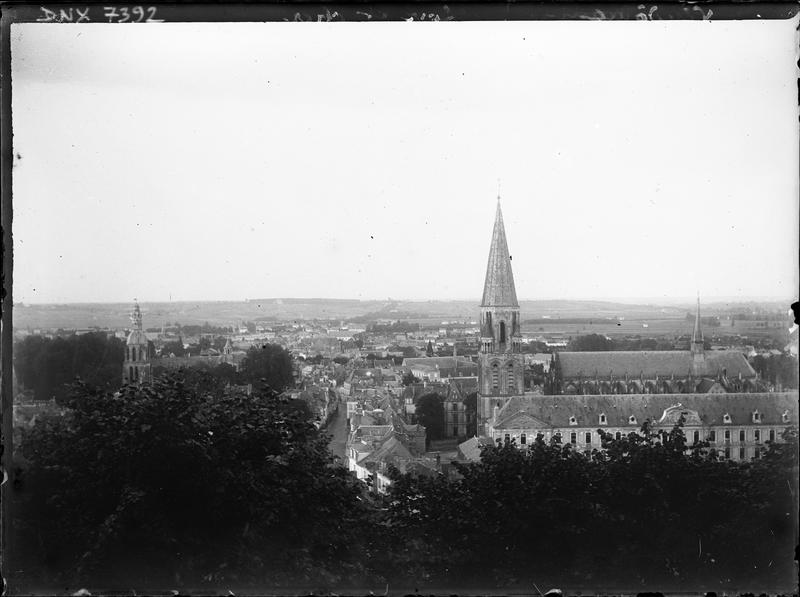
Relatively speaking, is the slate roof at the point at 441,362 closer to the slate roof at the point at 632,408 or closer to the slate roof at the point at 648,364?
the slate roof at the point at 632,408

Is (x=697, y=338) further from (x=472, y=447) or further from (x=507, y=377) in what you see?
(x=472, y=447)

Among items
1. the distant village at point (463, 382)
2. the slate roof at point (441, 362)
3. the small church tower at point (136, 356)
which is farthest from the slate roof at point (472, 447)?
the small church tower at point (136, 356)

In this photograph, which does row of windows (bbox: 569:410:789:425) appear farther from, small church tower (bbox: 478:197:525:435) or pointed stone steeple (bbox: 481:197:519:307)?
pointed stone steeple (bbox: 481:197:519:307)

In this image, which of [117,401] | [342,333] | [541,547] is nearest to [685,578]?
[541,547]

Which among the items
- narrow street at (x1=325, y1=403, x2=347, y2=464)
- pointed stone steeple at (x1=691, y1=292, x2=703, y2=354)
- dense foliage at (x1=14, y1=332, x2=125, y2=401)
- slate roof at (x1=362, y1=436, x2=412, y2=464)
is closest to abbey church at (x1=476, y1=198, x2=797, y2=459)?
pointed stone steeple at (x1=691, y1=292, x2=703, y2=354)

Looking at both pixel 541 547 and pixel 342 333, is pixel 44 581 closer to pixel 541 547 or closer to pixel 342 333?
pixel 342 333

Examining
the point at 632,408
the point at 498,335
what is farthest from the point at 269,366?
the point at 632,408
